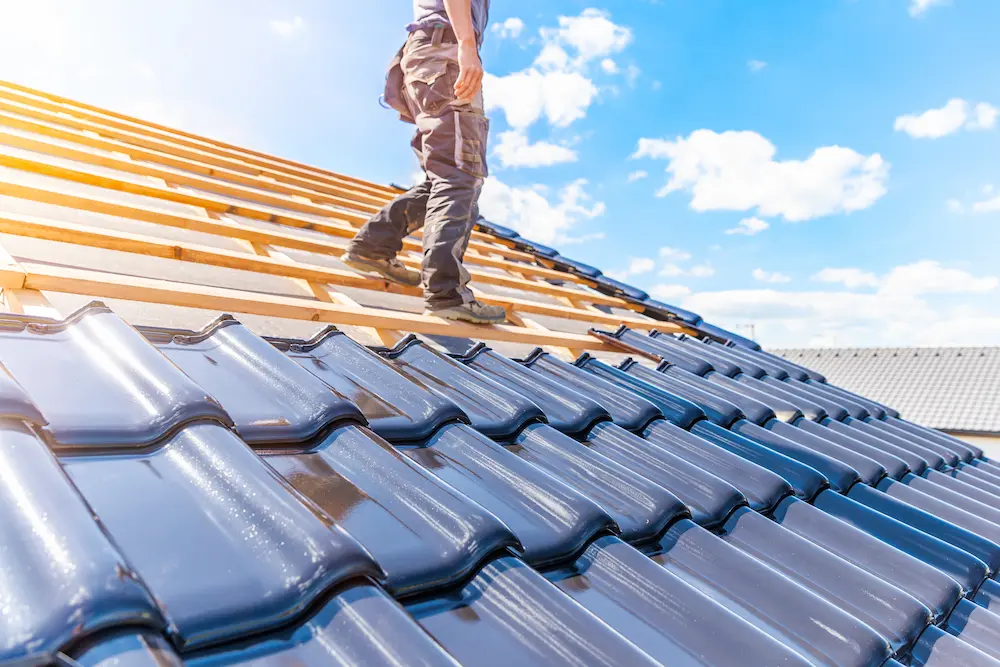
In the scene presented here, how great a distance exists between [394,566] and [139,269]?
1.97 meters

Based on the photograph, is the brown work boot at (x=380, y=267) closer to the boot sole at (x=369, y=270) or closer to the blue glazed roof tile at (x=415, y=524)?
the boot sole at (x=369, y=270)

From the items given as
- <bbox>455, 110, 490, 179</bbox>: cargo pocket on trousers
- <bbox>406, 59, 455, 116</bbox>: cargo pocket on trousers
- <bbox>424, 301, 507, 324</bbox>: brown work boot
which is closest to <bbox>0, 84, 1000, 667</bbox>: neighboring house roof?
<bbox>424, 301, 507, 324</bbox>: brown work boot

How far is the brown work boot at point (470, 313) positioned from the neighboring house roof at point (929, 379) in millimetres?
19321

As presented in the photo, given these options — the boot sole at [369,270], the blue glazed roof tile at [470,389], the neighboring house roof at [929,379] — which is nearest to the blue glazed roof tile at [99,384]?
the blue glazed roof tile at [470,389]

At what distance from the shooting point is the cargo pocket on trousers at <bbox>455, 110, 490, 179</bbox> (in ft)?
9.36

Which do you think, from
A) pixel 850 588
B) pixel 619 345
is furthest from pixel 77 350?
pixel 619 345

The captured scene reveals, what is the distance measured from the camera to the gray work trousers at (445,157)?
288cm

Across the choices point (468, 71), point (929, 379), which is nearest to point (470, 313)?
point (468, 71)

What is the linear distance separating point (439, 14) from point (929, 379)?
21881 mm

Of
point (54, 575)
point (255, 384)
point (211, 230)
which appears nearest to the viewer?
point (54, 575)

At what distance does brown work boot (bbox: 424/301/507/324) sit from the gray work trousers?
0.09ft

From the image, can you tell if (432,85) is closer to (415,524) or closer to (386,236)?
(386,236)

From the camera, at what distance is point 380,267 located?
3322 millimetres

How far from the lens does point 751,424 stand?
2488 mm
